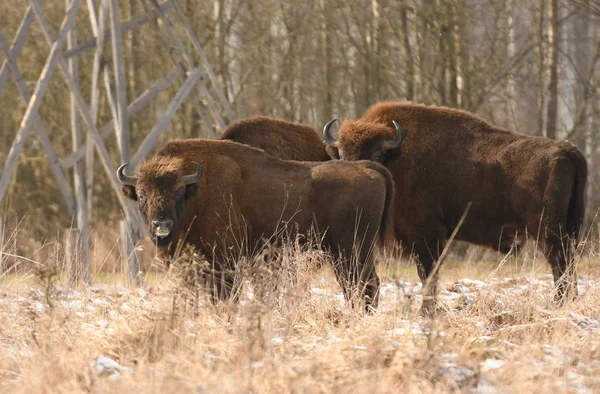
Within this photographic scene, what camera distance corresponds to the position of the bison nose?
26.5ft

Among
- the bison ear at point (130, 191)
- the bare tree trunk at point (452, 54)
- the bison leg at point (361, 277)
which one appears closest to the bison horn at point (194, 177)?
the bison ear at point (130, 191)

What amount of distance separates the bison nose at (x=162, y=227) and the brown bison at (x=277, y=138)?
1.96 m

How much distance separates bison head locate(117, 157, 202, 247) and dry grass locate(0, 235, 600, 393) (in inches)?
28.1

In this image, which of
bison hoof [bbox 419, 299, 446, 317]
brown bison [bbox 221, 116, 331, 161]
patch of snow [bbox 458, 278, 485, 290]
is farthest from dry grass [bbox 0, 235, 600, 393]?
brown bison [bbox 221, 116, 331, 161]

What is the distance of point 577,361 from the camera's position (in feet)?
19.7

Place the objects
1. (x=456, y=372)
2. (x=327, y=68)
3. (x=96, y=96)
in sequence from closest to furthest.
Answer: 1. (x=456, y=372)
2. (x=96, y=96)
3. (x=327, y=68)

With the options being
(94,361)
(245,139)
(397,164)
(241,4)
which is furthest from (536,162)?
(241,4)

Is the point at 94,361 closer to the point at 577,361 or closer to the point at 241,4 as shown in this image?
the point at 577,361

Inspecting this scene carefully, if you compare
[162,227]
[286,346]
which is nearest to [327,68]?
[162,227]

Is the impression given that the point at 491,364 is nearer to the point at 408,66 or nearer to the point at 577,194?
the point at 577,194

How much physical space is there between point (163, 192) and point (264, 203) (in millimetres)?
920

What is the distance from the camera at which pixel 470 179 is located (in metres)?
9.69

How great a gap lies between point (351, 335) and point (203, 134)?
48.7 ft

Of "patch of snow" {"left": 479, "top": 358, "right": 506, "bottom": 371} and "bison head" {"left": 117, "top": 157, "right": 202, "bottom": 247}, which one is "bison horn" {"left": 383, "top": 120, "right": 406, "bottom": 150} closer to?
"bison head" {"left": 117, "top": 157, "right": 202, "bottom": 247}
